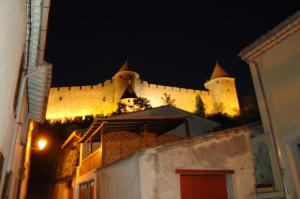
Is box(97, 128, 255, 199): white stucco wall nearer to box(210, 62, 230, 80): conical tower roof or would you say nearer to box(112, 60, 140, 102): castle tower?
box(112, 60, 140, 102): castle tower

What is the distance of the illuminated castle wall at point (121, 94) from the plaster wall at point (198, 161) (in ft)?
137

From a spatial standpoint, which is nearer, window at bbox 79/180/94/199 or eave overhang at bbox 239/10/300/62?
eave overhang at bbox 239/10/300/62

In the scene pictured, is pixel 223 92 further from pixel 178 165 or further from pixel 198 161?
pixel 178 165

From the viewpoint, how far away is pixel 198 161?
866 centimetres

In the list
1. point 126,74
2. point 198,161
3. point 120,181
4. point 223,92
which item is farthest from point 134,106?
point 198,161

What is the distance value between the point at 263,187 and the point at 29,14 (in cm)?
794

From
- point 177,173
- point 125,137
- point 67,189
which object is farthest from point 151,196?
point 67,189

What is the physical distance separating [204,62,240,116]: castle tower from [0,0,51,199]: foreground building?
47380 mm

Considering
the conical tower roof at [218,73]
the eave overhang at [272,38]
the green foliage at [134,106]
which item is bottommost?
the eave overhang at [272,38]

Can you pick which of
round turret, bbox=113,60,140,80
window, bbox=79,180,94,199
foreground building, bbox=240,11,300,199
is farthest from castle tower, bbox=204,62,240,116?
foreground building, bbox=240,11,300,199

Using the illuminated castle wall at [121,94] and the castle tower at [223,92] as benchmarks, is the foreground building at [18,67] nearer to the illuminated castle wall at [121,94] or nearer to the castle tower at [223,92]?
the illuminated castle wall at [121,94]

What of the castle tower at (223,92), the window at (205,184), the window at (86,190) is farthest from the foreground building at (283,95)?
the castle tower at (223,92)

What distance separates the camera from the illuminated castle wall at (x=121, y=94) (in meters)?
51.4

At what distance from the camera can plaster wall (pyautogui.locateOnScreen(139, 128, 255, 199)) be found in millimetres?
7945
